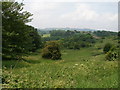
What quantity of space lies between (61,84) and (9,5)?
15.0m

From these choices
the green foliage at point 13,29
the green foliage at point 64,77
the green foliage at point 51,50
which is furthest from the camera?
the green foliage at point 51,50

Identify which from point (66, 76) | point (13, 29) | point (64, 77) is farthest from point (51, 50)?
point (64, 77)

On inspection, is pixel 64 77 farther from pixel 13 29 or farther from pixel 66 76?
pixel 13 29

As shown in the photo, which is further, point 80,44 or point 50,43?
point 80,44

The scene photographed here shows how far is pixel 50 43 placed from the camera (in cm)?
4509

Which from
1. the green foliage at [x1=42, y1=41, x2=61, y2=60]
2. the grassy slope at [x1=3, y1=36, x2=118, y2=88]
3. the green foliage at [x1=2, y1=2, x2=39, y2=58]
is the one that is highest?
the green foliage at [x1=2, y1=2, x2=39, y2=58]

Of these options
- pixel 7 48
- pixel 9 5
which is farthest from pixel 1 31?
pixel 9 5

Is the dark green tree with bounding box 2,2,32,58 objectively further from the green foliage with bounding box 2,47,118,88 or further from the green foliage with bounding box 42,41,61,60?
the green foliage with bounding box 42,41,61,60

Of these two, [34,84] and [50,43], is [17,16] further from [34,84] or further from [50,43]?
[50,43]

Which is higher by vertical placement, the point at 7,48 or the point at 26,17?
the point at 26,17

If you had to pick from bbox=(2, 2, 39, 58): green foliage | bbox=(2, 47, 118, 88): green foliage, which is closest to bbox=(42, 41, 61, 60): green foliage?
bbox=(2, 2, 39, 58): green foliage

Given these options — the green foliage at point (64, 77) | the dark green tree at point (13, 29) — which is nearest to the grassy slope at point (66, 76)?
the green foliage at point (64, 77)

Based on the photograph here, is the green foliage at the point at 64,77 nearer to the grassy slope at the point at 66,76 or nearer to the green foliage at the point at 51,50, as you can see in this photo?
the grassy slope at the point at 66,76

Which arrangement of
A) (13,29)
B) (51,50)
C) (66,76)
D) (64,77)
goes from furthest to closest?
(51,50) → (13,29) → (66,76) → (64,77)
